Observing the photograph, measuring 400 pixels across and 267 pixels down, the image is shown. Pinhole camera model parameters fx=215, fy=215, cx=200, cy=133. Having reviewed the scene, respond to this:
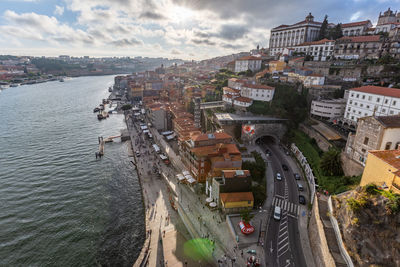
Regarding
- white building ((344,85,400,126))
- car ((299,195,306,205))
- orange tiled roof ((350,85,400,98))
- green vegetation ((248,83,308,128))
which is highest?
orange tiled roof ((350,85,400,98))

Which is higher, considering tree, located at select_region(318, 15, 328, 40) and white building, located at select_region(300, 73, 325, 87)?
tree, located at select_region(318, 15, 328, 40)

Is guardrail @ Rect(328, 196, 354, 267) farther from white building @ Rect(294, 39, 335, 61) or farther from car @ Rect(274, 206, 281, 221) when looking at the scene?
white building @ Rect(294, 39, 335, 61)

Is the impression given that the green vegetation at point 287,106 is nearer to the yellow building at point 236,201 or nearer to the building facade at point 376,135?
the building facade at point 376,135

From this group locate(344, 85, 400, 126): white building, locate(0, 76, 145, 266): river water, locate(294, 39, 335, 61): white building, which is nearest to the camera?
locate(0, 76, 145, 266): river water

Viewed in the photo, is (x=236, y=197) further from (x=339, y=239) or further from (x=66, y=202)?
(x=66, y=202)

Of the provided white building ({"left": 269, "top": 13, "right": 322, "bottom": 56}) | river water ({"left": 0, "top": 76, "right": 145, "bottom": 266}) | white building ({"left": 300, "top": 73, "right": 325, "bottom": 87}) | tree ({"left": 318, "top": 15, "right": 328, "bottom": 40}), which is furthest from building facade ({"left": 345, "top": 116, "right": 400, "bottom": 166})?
tree ({"left": 318, "top": 15, "right": 328, "bottom": 40})

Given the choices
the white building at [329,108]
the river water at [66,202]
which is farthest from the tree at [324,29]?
the river water at [66,202]

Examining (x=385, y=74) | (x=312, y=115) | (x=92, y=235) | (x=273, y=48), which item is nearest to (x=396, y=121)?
(x=312, y=115)
